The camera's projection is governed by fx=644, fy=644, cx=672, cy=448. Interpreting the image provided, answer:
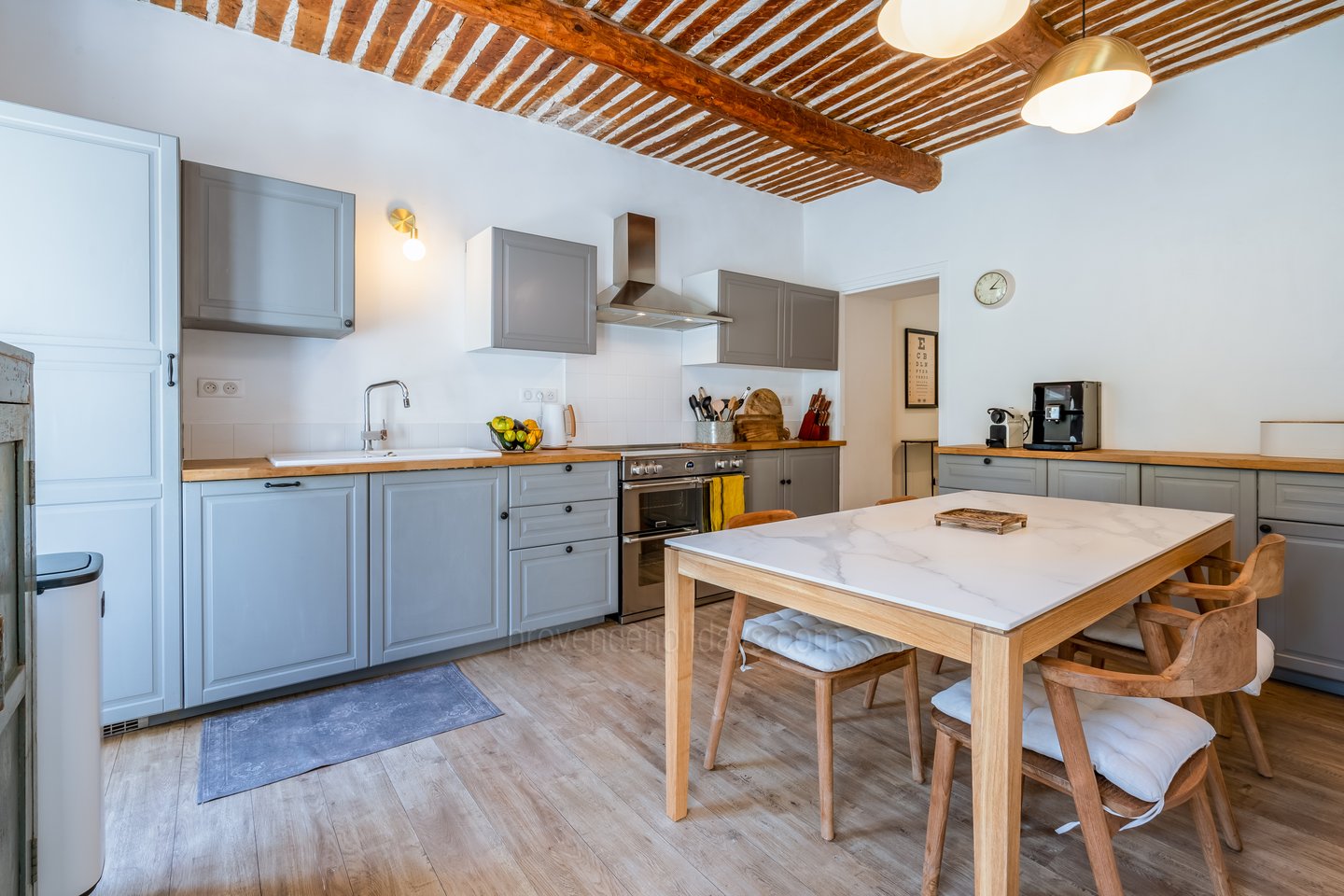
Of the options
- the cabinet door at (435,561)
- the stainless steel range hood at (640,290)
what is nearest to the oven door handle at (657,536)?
the cabinet door at (435,561)

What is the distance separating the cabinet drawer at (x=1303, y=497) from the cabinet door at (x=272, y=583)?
148 inches

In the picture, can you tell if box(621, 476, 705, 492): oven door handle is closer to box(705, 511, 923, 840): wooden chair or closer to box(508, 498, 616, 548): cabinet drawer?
box(508, 498, 616, 548): cabinet drawer

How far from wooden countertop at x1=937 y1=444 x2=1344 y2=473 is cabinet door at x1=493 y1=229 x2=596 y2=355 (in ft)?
7.78

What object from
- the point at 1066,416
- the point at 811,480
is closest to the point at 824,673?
the point at 1066,416

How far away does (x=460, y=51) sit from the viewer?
3051mm

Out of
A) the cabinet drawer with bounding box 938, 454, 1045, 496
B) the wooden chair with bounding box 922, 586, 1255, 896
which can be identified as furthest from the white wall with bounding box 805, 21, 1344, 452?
the wooden chair with bounding box 922, 586, 1255, 896

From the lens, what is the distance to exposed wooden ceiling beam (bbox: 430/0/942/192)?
8.54 ft

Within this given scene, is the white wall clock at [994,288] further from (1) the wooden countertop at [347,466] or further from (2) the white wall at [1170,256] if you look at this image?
(1) the wooden countertop at [347,466]

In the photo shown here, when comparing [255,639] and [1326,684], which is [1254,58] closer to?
[1326,684]

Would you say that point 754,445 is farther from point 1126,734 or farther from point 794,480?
point 1126,734

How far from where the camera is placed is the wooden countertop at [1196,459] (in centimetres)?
257

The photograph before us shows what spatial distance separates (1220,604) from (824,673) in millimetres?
1324

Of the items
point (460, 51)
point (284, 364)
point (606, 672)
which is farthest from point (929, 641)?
point (460, 51)

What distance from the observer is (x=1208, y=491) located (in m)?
2.88
